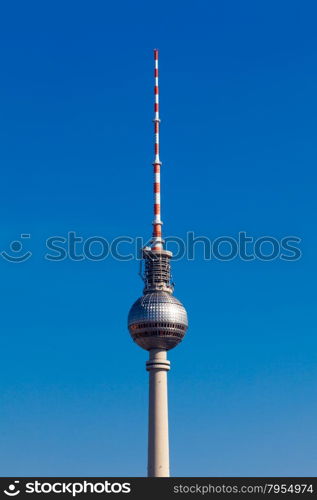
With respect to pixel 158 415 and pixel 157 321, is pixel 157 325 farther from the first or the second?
pixel 158 415

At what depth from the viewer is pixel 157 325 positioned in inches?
7515

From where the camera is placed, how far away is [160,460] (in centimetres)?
18650

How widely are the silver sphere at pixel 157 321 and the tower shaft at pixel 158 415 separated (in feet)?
8.91

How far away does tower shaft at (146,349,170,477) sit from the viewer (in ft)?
611

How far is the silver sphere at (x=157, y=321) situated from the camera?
191m

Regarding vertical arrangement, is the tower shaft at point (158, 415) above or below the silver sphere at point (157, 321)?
below

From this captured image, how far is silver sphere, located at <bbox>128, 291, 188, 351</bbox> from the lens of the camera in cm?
19100

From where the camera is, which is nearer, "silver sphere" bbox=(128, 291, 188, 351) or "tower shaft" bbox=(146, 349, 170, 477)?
"tower shaft" bbox=(146, 349, 170, 477)

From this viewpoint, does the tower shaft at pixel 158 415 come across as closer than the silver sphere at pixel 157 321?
Yes

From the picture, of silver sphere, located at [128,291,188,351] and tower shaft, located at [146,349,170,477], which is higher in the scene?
silver sphere, located at [128,291,188,351]

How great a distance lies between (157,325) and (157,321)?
763mm

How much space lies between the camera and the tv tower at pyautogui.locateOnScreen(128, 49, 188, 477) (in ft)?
618

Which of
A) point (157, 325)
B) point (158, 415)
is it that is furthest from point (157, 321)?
point (158, 415)
